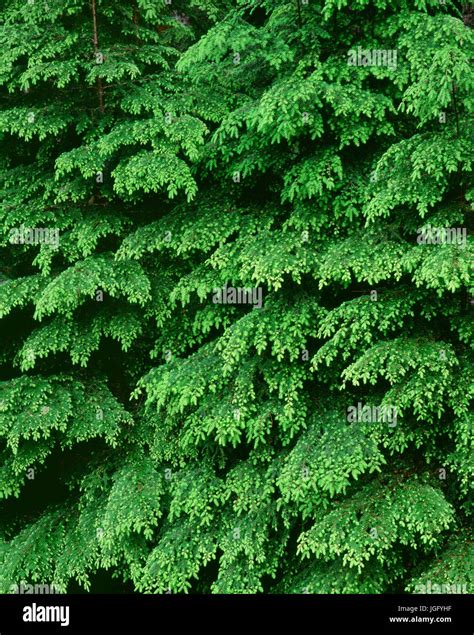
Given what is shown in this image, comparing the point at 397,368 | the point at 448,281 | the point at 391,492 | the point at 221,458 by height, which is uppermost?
the point at 448,281

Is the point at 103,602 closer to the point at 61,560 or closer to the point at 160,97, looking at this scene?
the point at 61,560

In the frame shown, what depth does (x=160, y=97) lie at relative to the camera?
21.0 feet

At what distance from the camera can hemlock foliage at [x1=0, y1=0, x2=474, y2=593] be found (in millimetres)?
4906

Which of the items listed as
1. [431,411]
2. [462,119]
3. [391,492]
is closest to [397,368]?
[431,411]

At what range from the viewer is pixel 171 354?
21.8ft

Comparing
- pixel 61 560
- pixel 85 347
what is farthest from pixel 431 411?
pixel 61 560

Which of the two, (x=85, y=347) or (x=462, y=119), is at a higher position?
(x=462, y=119)

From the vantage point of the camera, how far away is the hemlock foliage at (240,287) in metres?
4.91

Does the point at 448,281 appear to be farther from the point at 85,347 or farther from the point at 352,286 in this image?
the point at 85,347

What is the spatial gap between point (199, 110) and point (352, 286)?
2.35 m

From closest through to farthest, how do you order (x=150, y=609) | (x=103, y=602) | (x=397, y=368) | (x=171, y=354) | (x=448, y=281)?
(x=448, y=281) < (x=397, y=368) < (x=150, y=609) < (x=103, y=602) < (x=171, y=354)

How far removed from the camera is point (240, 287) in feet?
20.1

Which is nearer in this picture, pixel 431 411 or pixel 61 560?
pixel 431 411

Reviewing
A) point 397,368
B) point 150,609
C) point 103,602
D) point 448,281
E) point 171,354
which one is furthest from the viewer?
point 171,354
